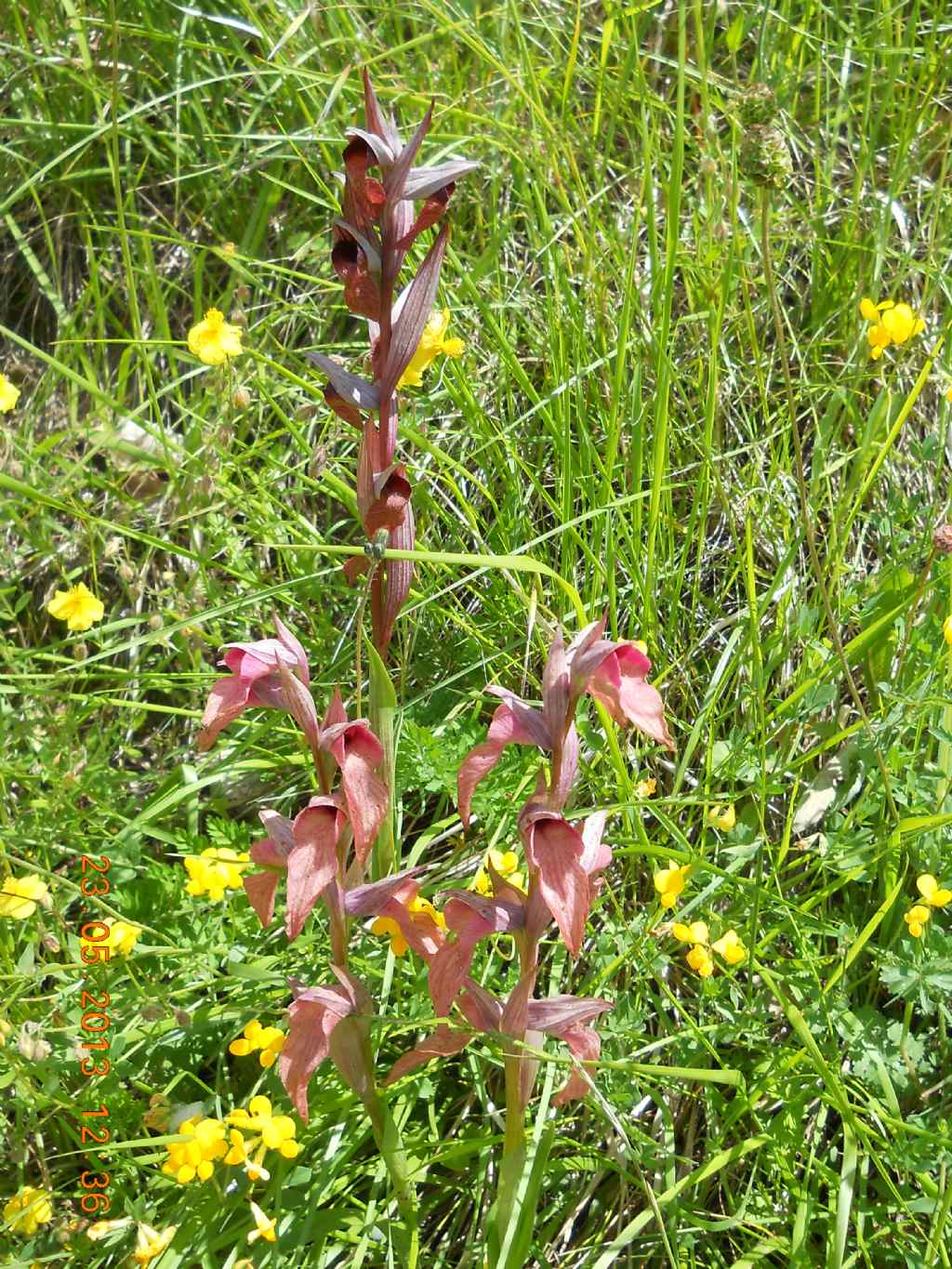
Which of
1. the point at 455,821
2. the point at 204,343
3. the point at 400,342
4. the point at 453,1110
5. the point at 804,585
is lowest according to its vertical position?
the point at 453,1110

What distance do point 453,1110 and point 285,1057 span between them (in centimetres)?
52

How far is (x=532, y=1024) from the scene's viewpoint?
1340mm

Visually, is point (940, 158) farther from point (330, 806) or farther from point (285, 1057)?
point (285, 1057)

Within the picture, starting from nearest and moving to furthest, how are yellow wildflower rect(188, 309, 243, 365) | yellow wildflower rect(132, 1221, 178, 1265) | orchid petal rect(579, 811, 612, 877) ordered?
orchid petal rect(579, 811, 612, 877), yellow wildflower rect(132, 1221, 178, 1265), yellow wildflower rect(188, 309, 243, 365)

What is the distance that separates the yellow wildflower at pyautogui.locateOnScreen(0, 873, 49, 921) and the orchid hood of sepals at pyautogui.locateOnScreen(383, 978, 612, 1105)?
0.56 metres

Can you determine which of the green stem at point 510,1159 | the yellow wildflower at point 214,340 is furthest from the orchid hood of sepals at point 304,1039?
the yellow wildflower at point 214,340

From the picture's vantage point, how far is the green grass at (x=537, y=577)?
1.62m

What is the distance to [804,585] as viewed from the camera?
2.17 metres

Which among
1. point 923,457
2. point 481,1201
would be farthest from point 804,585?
point 481,1201

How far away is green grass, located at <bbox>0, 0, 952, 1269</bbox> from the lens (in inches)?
63.7

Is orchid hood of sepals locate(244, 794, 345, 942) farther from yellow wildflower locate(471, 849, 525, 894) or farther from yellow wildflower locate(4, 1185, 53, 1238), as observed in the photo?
yellow wildflower locate(4, 1185, 53, 1238)

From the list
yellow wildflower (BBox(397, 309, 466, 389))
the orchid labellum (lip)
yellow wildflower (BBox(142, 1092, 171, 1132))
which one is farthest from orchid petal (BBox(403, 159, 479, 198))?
yellow wildflower (BBox(142, 1092, 171, 1132))

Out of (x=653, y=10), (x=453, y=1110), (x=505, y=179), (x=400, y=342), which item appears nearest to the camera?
(x=400, y=342)

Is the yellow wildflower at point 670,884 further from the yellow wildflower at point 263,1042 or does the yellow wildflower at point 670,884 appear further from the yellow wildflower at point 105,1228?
the yellow wildflower at point 105,1228
